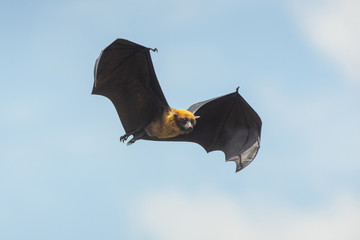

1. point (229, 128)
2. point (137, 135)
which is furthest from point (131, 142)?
point (229, 128)

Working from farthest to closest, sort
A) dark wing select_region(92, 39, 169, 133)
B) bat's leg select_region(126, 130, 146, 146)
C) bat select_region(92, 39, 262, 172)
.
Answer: bat's leg select_region(126, 130, 146, 146) → bat select_region(92, 39, 262, 172) → dark wing select_region(92, 39, 169, 133)

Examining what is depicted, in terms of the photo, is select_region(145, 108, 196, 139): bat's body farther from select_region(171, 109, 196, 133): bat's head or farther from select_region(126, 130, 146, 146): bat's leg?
select_region(126, 130, 146, 146): bat's leg

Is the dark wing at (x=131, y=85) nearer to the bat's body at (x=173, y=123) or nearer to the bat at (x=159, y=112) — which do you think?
the bat at (x=159, y=112)

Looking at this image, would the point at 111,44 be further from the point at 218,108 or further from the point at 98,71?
the point at 218,108

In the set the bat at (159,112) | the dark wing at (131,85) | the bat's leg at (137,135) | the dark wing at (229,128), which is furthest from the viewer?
the dark wing at (229,128)

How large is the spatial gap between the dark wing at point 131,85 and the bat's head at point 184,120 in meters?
0.53

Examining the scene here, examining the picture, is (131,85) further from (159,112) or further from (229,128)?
(229,128)

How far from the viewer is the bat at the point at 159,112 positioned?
22.2 metres

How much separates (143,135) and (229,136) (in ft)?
10.00

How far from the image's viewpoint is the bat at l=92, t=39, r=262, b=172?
72.9 ft

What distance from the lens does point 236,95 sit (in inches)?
940

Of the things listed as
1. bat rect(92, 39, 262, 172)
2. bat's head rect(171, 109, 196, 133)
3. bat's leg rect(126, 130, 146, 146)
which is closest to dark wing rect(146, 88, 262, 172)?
bat rect(92, 39, 262, 172)

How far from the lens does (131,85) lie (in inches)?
897

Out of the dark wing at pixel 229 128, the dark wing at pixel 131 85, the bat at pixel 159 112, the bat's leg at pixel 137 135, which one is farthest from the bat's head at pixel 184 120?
the bat's leg at pixel 137 135
